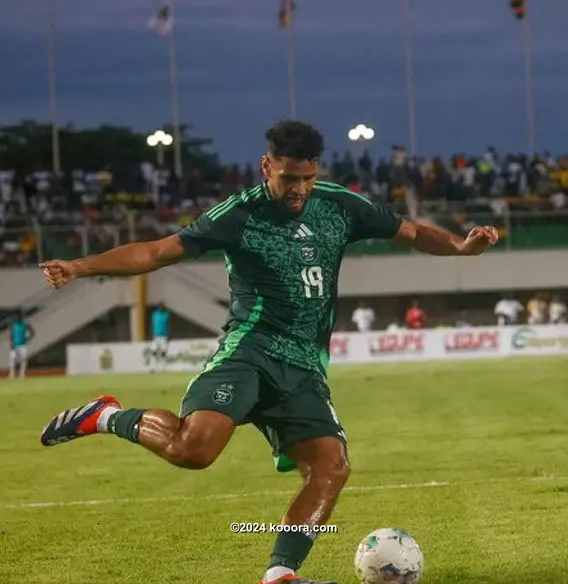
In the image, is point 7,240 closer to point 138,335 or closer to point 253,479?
point 138,335

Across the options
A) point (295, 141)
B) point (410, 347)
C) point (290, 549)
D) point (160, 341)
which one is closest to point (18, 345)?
point (160, 341)

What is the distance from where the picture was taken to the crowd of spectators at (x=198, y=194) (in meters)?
37.8

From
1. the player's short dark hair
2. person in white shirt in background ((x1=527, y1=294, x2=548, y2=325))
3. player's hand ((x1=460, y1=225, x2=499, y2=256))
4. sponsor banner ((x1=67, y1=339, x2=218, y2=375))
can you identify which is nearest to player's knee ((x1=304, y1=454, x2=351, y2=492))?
player's hand ((x1=460, y1=225, x2=499, y2=256))

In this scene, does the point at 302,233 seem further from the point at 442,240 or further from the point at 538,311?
the point at 538,311

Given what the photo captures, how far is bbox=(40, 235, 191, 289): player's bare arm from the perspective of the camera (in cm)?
688

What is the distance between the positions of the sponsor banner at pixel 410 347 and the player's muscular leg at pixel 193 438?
28184 millimetres

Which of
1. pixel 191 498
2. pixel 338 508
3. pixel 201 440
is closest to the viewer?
pixel 201 440

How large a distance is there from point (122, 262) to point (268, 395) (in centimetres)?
101

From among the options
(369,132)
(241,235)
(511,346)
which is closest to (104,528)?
(241,235)

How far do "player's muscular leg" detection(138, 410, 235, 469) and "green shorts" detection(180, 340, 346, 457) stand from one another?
68 millimetres

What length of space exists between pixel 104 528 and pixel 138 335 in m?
30.3

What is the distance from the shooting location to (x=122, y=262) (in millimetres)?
7055

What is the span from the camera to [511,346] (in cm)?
3600

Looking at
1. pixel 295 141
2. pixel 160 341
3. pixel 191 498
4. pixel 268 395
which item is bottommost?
pixel 191 498
